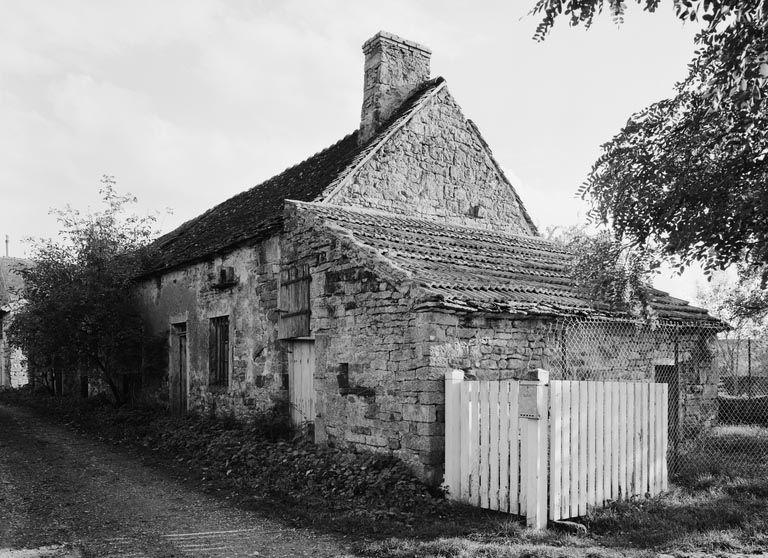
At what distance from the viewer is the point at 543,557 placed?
596 centimetres

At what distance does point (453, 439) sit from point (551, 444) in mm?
1390

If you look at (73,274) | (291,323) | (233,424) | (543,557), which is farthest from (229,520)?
(73,274)

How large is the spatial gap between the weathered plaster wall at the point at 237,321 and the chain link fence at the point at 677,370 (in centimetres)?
504

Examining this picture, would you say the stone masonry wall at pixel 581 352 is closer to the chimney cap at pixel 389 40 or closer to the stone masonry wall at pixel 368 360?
the stone masonry wall at pixel 368 360

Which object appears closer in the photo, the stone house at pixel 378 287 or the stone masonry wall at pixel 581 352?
the stone masonry wall at pixel 581 352

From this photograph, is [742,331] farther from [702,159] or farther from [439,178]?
[702,159]

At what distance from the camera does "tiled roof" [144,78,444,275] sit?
520 inches

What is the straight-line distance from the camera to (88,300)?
16422mm

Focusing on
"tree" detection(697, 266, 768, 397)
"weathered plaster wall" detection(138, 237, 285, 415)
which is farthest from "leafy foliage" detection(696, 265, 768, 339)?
"weathered plaster wall" detection(138, 237, 285, 415)

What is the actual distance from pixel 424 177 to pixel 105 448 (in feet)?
26.3

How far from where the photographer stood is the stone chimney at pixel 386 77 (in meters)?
14.6

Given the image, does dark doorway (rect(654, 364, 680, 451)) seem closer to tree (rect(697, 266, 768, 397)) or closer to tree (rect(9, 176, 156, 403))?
tree (rect(697, 266, 768, 397))

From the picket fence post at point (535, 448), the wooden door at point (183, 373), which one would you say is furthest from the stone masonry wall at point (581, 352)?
the wooden door at point (183, 373)

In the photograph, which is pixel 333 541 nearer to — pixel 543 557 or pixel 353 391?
pixel 543 557
